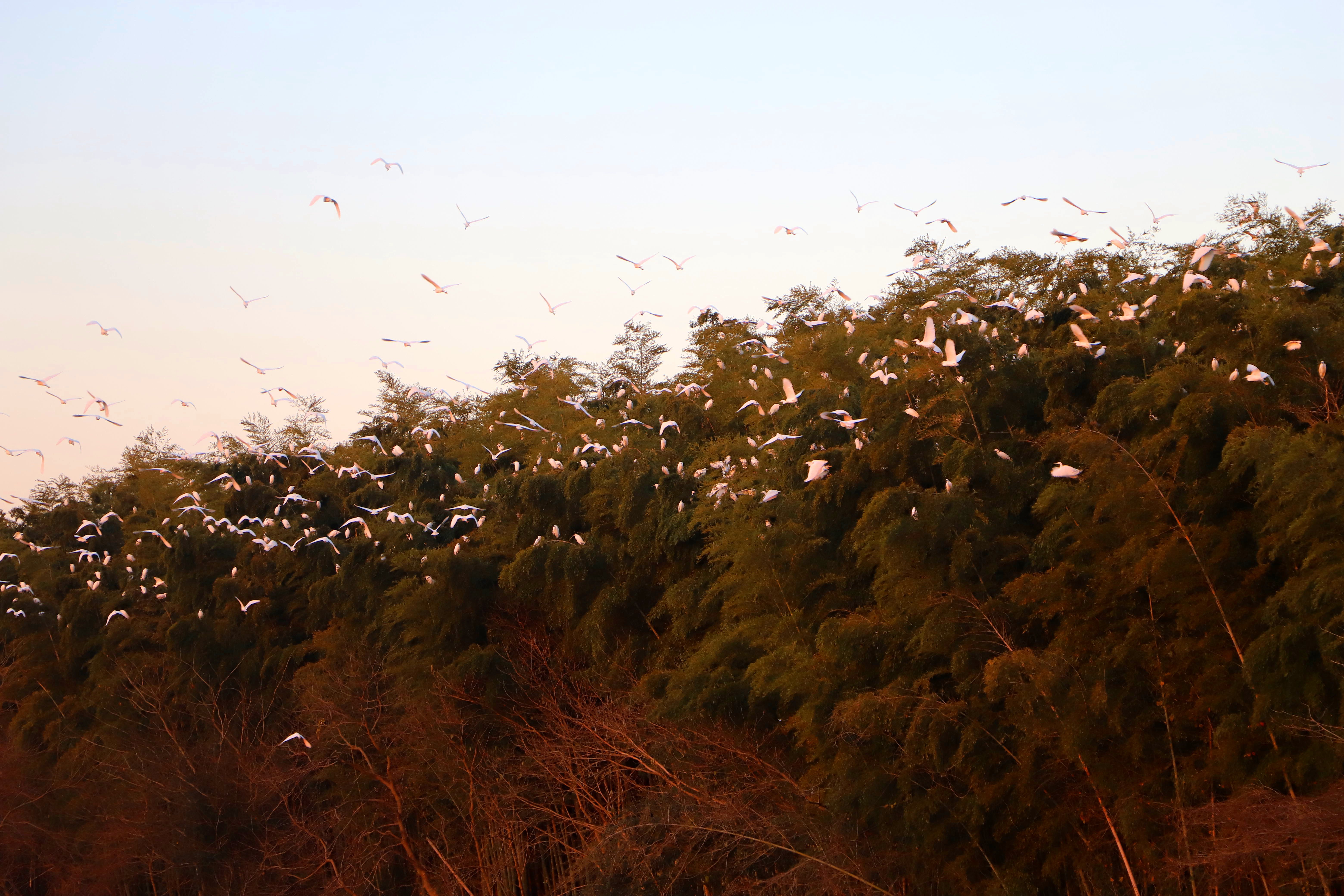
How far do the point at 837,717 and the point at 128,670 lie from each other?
1226 cm

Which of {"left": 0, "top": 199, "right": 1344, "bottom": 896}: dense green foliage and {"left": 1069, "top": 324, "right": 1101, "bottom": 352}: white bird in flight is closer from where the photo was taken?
{"left": 0, "top": 199, "right": 1344, "bottom": 896}: dense green foliage

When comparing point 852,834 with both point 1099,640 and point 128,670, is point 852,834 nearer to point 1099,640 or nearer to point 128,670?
point 1099,640

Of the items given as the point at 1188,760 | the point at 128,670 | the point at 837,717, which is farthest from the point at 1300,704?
the point at 128,670

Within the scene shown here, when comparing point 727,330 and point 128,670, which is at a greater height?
point 727,330

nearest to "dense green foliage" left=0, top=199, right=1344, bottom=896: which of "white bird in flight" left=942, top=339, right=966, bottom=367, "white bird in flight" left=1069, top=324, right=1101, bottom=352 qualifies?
"white bird in flight" left=1069, top=324, right=1101, bottom=352

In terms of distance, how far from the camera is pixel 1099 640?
7871 millimetres

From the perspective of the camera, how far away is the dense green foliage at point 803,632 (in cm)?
749

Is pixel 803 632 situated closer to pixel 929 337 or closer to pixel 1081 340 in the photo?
pixel 929 337

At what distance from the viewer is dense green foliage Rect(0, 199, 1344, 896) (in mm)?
7492

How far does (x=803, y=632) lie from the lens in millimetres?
9664

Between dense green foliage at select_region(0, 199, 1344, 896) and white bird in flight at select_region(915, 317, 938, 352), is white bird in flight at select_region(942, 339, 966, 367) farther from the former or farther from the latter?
dense green foliage at select_region(0, 199, 1344, 896)

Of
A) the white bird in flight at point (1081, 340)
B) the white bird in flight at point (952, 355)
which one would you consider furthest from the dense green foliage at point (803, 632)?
the white bird in flight at point (952, 355)

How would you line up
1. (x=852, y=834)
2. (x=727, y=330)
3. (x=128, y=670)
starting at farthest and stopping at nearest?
(x=128, y=670) < (x=727, y=330) < (x=852, y=834)

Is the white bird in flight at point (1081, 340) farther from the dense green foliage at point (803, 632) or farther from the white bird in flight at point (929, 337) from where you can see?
the white bird in flight at point (929, 337)
